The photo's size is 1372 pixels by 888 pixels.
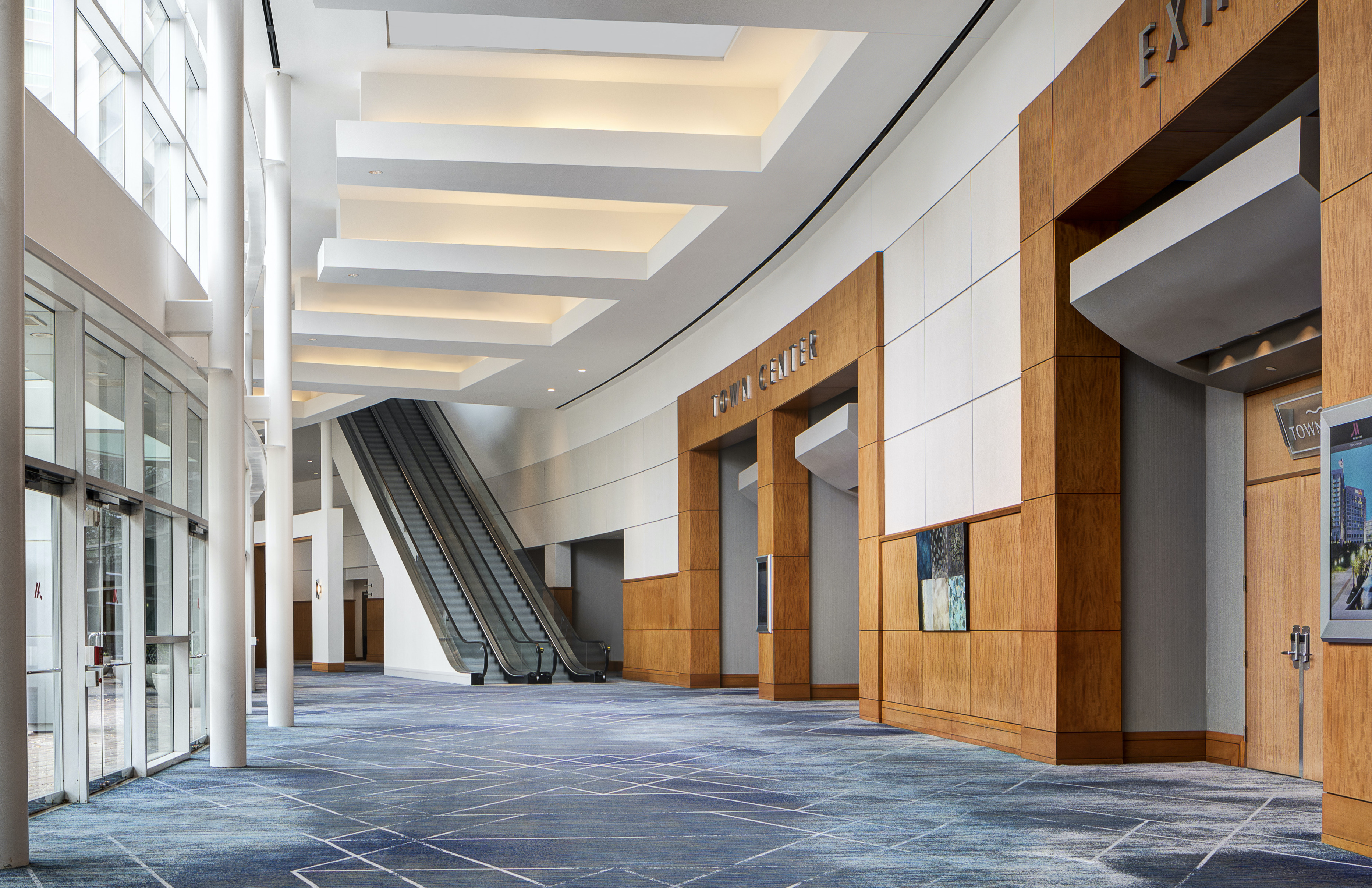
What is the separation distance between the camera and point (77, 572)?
23.3ft

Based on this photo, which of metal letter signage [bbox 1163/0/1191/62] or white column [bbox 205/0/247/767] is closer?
metal letter signage [bbox 1163/0/1191/62]

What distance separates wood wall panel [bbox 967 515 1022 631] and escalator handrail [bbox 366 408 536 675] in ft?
42.1

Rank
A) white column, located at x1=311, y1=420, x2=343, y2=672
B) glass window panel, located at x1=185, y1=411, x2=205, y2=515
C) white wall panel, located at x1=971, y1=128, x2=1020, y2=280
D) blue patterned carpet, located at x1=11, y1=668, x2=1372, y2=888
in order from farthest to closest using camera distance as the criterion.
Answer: white column, located at x1=311, y1=420, x2=343, y2=672, glass window panel, located at x1=185, y1=411, x2=205, y2=515, white wall panel, located at x1=971, y1=128, x2=1020, y2=280, blue patterned carpet, located at x1=11, y1=668, x2=1372, y2=888

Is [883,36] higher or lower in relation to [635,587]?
higher

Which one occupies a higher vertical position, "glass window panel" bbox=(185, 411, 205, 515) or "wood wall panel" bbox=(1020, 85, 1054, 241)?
"wood wall panel" bbox=(1020, 85, 1054, 241)

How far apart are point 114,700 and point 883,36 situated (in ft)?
23.7

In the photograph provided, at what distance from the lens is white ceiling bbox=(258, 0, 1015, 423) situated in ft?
30.6

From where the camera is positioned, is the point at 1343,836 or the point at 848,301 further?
the point at 848,301

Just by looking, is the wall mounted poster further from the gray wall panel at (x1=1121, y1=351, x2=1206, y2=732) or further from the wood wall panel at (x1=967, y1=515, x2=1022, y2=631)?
the gray wall panel at (x1=1121, y1=351, x2=1206, y2=732)

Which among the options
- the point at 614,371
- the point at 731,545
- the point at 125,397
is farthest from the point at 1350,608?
the point at 614,371

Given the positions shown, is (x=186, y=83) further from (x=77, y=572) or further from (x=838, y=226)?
(x=838, y=226)

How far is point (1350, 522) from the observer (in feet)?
16.7

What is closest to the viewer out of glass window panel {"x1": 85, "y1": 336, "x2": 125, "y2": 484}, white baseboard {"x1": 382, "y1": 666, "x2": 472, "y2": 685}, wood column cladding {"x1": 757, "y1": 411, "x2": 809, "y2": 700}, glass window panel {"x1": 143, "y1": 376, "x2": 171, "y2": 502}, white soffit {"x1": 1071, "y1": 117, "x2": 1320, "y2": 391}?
white soffit {"x1": 1071, "y1": 117, "x2": 1320, "y2": 391}

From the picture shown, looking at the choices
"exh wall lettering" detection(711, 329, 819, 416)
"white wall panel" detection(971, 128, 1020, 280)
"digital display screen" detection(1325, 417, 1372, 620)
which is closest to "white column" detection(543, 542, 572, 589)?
"exh wall lettering" detection(711, 329, 819, 416)
